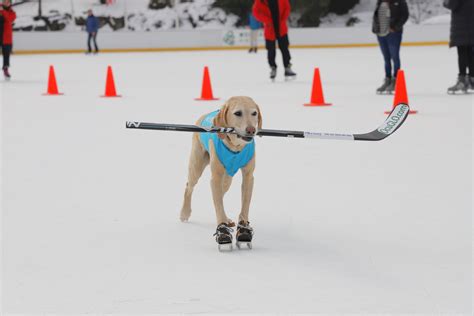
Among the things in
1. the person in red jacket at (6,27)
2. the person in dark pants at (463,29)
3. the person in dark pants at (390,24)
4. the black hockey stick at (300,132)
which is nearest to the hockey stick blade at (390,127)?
the black hockey stick at (300,132)

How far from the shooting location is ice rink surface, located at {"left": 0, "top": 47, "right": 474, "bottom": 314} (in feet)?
8.90

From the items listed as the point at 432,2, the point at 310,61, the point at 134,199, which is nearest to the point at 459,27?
the point at 134,199

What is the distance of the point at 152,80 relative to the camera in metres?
13.8

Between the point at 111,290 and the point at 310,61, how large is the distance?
16.4 m

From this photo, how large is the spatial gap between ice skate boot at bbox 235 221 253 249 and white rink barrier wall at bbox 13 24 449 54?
23.7 metres

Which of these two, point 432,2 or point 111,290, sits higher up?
point 432,2

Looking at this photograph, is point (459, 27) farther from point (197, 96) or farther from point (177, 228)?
→ point (177, 228)

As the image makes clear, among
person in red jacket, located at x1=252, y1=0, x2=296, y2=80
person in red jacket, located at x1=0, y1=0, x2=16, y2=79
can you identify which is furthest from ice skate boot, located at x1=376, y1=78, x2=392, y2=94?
person in red jacket, located at x1=0, y1=0, x2=16, y2=79

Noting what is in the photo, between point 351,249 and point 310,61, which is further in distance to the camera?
point 310,61

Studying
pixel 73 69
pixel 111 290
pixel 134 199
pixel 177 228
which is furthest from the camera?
pixel 73 69

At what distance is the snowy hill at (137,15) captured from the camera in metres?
27.7

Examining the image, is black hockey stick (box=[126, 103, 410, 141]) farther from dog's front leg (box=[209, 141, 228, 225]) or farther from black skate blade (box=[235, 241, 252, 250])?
black skate blade (box=[235, 241, 252, 250])

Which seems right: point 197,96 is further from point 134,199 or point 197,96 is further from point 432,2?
point 432,2

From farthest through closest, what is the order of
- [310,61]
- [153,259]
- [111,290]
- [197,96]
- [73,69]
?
[310,61] → [73,69] → [197,96] → [153,259] → [111,290]
